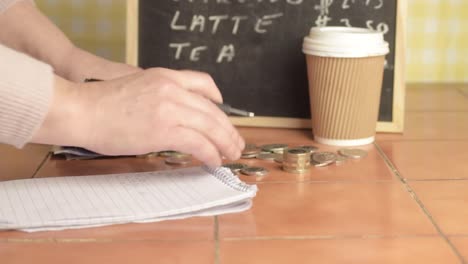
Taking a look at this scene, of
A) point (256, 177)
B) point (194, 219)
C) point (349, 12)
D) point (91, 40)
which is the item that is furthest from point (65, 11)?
point (194, 219)

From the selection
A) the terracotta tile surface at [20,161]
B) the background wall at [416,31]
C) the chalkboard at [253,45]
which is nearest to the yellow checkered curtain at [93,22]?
the background wall at [416,31]

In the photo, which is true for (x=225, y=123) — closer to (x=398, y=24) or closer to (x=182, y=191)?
(x=182, y=191)

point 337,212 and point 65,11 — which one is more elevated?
point 65,11

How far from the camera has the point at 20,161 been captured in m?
A: 1.26

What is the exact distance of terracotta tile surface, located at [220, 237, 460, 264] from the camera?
837 millimetres

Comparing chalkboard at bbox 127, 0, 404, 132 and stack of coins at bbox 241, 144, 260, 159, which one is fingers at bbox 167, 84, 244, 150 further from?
chalkboard at bbox 127, 0, 404, 132

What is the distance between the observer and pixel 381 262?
83 cm

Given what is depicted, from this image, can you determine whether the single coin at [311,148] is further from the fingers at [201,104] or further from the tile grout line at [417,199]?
the fingers at [201,104]

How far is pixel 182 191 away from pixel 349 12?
61 centimetres

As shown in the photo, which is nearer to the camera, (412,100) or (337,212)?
(337,212)

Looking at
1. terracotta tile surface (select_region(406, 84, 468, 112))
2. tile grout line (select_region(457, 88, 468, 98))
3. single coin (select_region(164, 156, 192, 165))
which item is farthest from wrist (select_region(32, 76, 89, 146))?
tile grout line (select_region(457, 88, 468, 98))

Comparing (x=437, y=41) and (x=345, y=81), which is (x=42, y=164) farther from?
(x=437, y=41)

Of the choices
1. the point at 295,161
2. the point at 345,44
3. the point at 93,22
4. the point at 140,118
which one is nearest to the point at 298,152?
the point at 295,161

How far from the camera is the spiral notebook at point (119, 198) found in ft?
3.08
